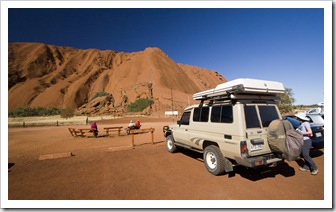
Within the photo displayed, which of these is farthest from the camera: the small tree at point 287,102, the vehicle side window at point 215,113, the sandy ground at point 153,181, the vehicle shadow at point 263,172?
the small tree at point 287,102

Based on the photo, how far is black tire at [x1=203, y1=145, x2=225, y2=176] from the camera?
4973 mm

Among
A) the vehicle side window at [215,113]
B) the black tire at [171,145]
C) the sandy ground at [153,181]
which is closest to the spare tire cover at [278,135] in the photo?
the sandy ground at [153,181]

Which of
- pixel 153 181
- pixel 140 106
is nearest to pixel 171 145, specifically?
Answer: pixel 153 181

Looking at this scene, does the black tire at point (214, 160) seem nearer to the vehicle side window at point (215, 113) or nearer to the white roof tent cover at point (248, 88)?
the vehicle side window at point (215, 113)

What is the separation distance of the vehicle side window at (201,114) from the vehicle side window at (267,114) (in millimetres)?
1583

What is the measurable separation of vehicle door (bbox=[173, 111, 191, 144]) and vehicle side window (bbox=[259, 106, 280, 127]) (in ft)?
8.89

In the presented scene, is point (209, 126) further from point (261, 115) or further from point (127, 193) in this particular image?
point (127, 193)

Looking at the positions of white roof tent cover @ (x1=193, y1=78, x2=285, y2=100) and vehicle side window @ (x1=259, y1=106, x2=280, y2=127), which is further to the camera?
vehicle side window @ (x1=259, y1=106, x2=280, y2=127)

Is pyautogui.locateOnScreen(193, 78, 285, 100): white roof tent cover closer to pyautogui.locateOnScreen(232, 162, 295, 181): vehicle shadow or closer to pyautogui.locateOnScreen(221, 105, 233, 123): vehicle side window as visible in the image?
pyautogui.locateOnScreen(221, 105, 233, 123): vehicle side window

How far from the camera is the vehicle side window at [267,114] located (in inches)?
192

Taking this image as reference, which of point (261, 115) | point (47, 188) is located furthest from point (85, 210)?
point (261, 115)

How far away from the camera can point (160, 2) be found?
17.2 feet

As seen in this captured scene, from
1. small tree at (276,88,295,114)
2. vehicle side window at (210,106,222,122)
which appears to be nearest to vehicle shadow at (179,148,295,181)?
vehicle side window at (210,106,222,122)

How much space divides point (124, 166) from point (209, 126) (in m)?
3.35
